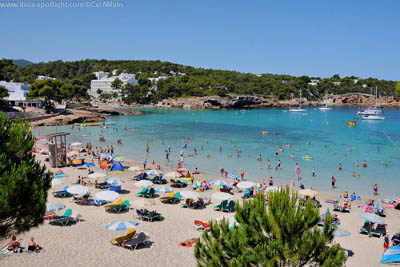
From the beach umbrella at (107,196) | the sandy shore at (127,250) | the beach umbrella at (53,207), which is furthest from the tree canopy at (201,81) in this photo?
the beach umbrella at (53,207)

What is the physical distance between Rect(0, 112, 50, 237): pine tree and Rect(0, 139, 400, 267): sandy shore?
382 cm

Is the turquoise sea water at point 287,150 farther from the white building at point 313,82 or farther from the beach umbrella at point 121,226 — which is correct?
the white building at point 313,82

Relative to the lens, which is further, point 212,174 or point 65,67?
point 65,67

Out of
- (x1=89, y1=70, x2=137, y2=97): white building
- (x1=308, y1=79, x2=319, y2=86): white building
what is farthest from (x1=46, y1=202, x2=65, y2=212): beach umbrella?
(x1=308, y1=79, x2=319, y2=86): white building

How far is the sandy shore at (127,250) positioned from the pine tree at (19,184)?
12.5ft

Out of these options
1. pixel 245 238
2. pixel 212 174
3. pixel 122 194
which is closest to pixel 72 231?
pixel 122 194

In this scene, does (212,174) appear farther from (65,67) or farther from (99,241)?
(65,67)

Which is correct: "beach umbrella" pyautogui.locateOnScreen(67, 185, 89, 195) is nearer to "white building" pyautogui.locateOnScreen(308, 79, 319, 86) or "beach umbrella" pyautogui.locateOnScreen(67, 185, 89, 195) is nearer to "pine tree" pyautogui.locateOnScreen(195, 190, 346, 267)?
"pine tree" pyautogui.locateOnScreen(195, 190, 346, 267)

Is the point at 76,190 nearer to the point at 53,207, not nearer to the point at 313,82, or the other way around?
the point at 53,207

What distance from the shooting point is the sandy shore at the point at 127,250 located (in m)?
12.1

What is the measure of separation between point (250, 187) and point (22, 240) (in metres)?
13.0

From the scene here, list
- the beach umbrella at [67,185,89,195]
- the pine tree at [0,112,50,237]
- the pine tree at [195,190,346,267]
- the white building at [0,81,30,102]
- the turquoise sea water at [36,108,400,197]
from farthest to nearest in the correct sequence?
the white building at [0,81,30,102] < the turquoise sea water at [36,108,400,197] < the beach umbrella at [67,185,89,195] < the pine tree at [0,112,50,237] < the pine tree at [195,190,346,267]

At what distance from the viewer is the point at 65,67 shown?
510ft

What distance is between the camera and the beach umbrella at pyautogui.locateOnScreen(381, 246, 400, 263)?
12.5m
